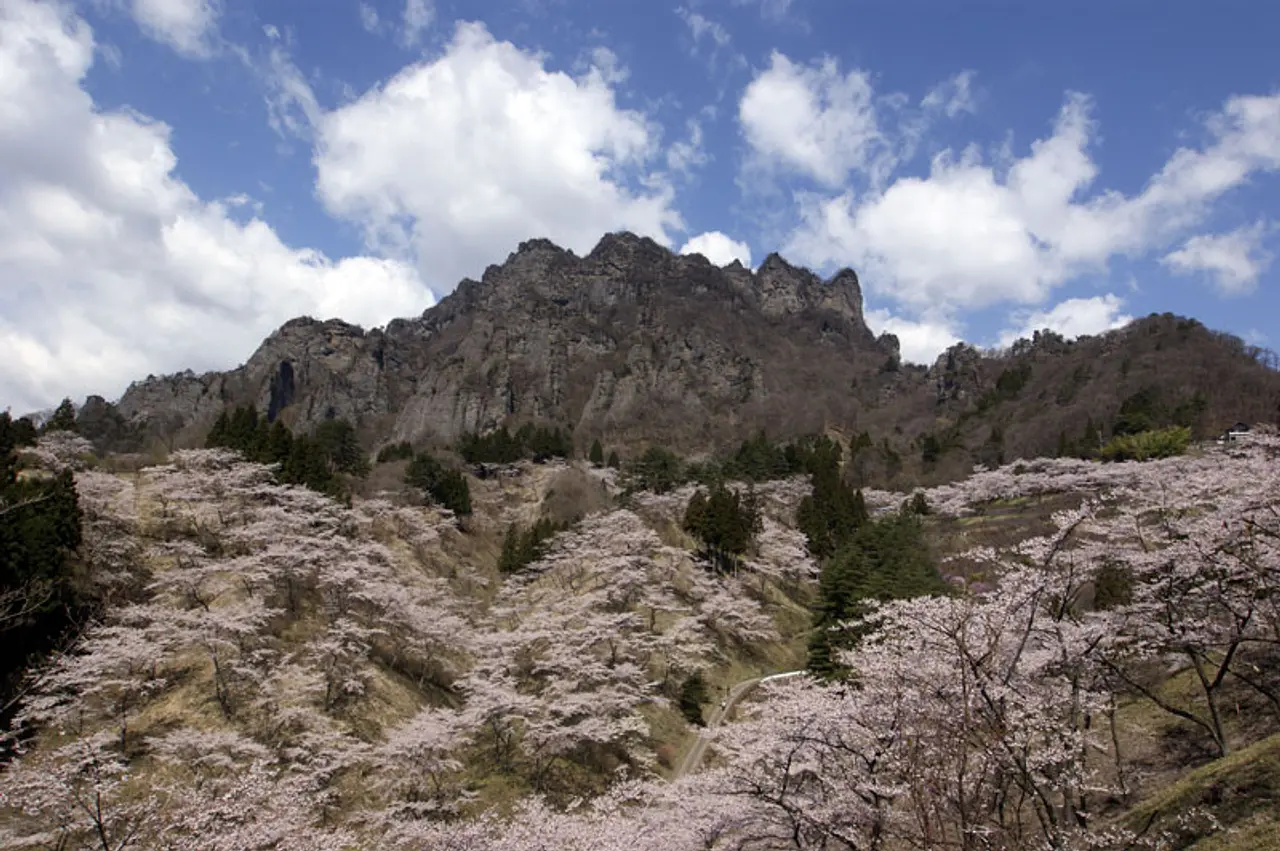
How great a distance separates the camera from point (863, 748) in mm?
13484

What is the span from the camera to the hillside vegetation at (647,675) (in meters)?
12.2

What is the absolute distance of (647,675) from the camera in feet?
105

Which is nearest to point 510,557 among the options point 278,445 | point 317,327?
point 278,445

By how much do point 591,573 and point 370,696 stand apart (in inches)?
676

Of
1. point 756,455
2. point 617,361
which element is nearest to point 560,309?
point 617,361

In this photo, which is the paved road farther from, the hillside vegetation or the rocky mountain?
the rocky mountain

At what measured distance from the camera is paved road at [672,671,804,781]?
26.5 m

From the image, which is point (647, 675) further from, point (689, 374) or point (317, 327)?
point (317, 327)

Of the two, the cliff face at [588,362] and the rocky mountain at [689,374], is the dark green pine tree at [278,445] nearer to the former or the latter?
the rocky mountain at [689,374]

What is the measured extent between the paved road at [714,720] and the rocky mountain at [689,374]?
38386 millimetres

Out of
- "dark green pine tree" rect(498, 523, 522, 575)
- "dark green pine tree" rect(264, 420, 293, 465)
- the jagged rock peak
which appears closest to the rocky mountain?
the jagged rock peak

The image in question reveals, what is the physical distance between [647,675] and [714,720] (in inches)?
142

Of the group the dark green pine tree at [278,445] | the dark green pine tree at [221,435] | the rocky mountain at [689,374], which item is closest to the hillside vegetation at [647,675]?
the dark green pine tree at [278,445]

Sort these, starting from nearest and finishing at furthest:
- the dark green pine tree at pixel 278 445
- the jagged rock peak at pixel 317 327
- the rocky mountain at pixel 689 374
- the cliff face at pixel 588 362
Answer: the dark green pine tree at pixel 278 445 → the rocky mountain at pixel 689 374 → the cliff face at pixel 588 362 → the jagged rock peak at pixel 317 327
